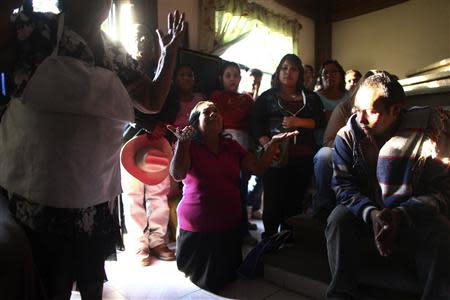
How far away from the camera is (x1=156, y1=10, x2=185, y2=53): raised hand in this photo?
93 centimetres

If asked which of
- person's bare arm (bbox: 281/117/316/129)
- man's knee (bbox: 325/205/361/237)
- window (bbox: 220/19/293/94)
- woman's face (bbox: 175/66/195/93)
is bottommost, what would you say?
man's knee (bbox: 325/205/361/237)

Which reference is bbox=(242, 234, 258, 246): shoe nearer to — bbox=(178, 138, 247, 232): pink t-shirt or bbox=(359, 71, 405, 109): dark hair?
bbox=(178, 138, 247, 232): pink t-shirt

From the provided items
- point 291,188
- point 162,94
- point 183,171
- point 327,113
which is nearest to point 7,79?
point 162,94

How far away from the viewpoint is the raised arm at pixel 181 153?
145 centimetres

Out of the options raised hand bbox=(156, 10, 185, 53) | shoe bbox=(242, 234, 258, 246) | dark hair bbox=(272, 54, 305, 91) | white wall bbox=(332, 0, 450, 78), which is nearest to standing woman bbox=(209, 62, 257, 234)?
shoe bbox=(242, 234, 258, 246)

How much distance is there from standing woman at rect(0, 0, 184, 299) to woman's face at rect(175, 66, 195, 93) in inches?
64.3

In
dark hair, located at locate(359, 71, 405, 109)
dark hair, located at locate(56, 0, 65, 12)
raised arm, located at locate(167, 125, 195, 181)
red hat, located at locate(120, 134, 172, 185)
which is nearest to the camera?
dark hair, located at locate(56, 0, 65, 12)

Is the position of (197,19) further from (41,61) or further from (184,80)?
(41,61)

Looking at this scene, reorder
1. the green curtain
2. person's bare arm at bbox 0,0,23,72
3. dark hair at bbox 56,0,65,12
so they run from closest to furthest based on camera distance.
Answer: person's bare arm at bbox 0,0,23,72
dark hair at bbox 56,0,65,12
the green curtain

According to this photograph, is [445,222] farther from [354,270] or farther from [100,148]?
[100,148]

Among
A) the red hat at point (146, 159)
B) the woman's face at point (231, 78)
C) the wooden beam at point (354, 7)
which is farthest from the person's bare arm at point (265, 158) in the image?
the wooden beam at point (354, 7)

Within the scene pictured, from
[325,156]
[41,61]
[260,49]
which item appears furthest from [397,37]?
[41,61]

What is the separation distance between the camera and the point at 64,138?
0.66 metres

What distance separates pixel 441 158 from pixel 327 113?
1095 millimetres
